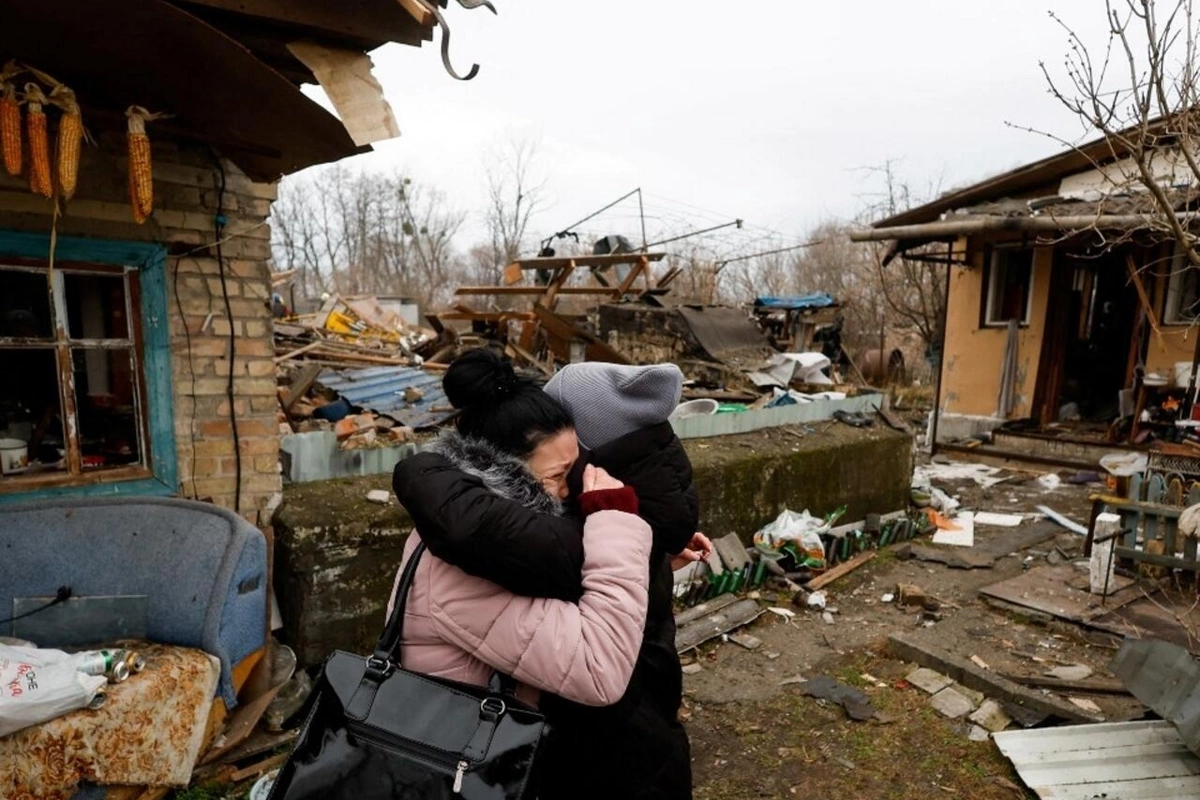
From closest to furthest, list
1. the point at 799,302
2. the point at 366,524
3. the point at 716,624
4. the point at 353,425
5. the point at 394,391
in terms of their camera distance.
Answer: the point at 366,524 → the point at 716,624 → the point at 353,425 → the point at 394,391 → the point at 799,302

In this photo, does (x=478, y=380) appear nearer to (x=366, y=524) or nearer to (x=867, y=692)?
(x=366, y=524)

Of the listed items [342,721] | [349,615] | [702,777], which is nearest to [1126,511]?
[702,777]

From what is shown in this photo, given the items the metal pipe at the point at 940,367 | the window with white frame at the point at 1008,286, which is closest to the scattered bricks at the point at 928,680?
the metal pipe at the point at 940,367

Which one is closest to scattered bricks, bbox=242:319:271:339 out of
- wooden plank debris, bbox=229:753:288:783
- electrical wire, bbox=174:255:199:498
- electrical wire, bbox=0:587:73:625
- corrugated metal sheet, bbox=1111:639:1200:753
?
electrical wire, bbox=174:255:199:498

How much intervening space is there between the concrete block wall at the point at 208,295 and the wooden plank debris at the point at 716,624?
286 centimetres

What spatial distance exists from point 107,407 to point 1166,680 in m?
5.30

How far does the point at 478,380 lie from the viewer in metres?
1.45

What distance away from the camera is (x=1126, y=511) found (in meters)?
5.56

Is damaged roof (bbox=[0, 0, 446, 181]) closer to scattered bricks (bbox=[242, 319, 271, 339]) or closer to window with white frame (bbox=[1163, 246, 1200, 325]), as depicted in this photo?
scattered bricks (bbox=[242, 319, 271, 339])

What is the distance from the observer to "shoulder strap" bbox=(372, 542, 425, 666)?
1.33 metres

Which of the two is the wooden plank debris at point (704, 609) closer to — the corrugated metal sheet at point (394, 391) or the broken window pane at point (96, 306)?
the corrugated metal sheet at point (394, 391)

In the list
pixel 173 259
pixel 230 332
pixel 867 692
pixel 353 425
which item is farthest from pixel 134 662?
pixel 867 692

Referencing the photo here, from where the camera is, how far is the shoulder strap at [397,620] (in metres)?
1.33

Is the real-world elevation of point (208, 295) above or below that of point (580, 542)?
above
